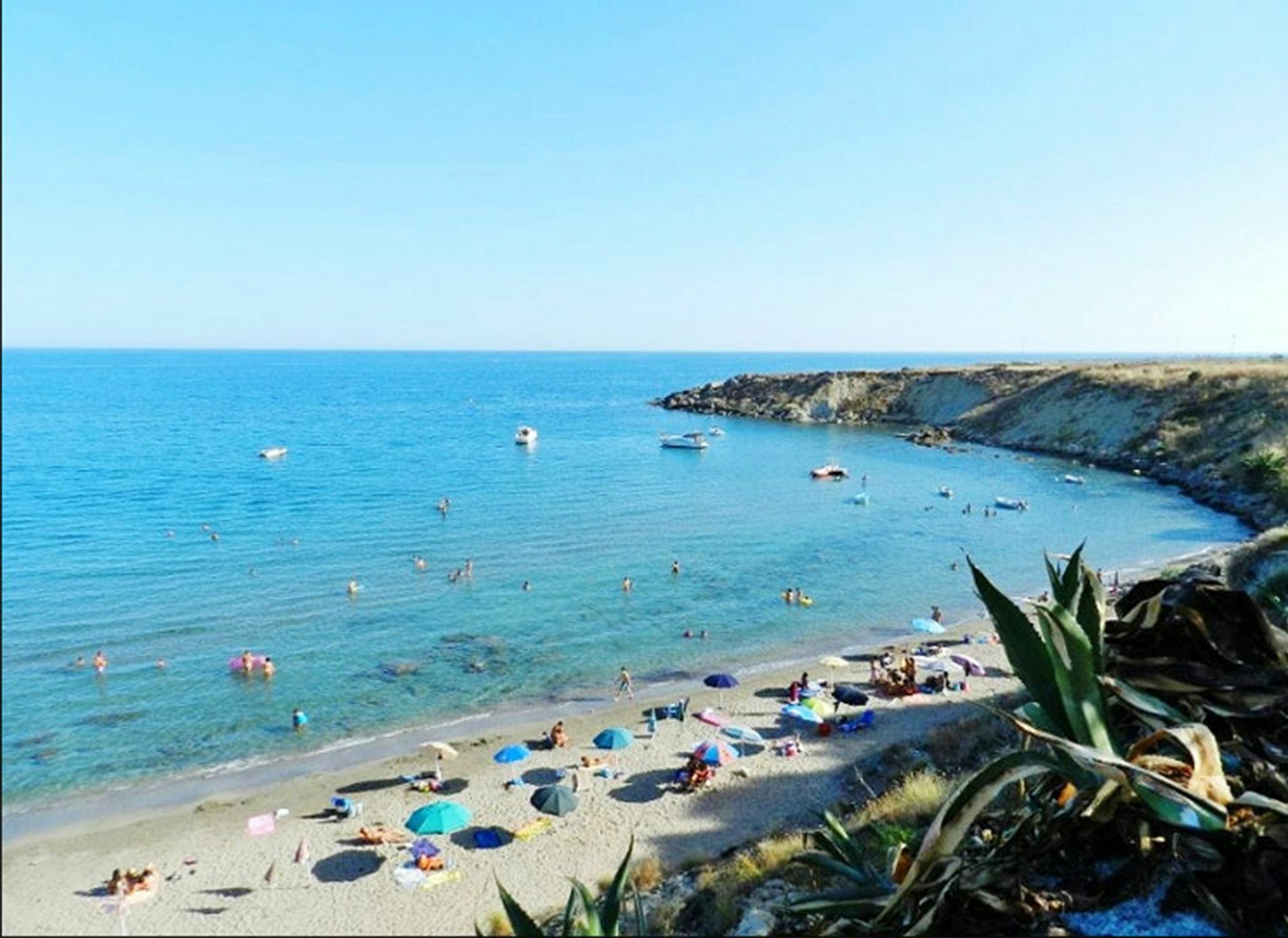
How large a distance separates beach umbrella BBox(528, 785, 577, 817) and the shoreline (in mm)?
4923

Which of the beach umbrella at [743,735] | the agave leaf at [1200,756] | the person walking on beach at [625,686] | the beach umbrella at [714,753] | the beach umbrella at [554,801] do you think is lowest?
the person walking on beach at [625,686]

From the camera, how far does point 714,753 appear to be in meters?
20.1

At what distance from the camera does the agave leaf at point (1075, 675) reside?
199 inches

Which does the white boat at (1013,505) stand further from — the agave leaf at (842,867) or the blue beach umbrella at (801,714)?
the agave leaf at (842,867)

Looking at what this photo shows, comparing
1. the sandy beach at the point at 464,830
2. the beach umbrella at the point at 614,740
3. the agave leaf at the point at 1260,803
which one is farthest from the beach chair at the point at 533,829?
the agave leaf at the point at 1260,803

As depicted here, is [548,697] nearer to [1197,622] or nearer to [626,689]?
[626,689]

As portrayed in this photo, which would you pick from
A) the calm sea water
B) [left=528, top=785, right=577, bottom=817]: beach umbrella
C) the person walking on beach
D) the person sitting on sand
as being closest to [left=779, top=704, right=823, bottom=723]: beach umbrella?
the person walking on beach

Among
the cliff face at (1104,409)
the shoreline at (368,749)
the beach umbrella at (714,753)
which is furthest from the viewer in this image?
the cliff face at (1104,409)

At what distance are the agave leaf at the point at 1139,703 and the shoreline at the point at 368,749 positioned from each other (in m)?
7.65

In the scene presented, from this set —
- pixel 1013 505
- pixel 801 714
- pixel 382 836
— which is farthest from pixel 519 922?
pixel 1013 505

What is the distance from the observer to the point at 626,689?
999 inches

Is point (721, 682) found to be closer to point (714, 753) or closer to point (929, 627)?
point (714, 753)

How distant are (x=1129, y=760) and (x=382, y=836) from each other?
47.7 ft

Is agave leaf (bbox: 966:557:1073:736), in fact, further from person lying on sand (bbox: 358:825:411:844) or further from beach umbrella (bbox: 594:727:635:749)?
beach umbrella (bbox: 594:727:635:749)
